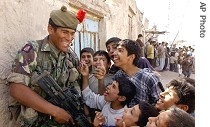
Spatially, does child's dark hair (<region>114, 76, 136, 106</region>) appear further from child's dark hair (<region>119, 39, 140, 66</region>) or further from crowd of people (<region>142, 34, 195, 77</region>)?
crowd of people (<region>142, 34, 195, 77</region>)

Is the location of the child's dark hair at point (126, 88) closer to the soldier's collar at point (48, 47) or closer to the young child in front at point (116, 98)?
the young child in front at point (116, 98)

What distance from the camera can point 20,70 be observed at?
2.09 meters

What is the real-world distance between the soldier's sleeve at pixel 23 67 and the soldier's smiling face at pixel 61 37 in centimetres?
23

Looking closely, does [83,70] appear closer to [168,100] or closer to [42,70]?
[42,70]

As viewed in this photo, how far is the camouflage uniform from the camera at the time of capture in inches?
82.9

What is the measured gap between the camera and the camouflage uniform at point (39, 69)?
82.9 inches

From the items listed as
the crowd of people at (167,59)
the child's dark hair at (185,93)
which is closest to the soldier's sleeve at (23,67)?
the child's dark hair at (185,93)

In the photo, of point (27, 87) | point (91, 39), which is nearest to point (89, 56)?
point (27, 87)

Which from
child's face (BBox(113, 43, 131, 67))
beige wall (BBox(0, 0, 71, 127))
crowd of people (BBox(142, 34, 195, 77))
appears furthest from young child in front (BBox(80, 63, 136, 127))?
crowd of people (BBox(142, 34, 195, 77))

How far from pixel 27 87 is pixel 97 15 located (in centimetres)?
337

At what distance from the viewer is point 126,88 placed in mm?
2383

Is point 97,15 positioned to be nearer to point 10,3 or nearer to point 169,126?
point 10,3

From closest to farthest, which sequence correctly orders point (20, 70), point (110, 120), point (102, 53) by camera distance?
1. point (20, 70)
2. point (110, 120)
3. point (102, 53)

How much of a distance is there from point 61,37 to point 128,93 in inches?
28.5
